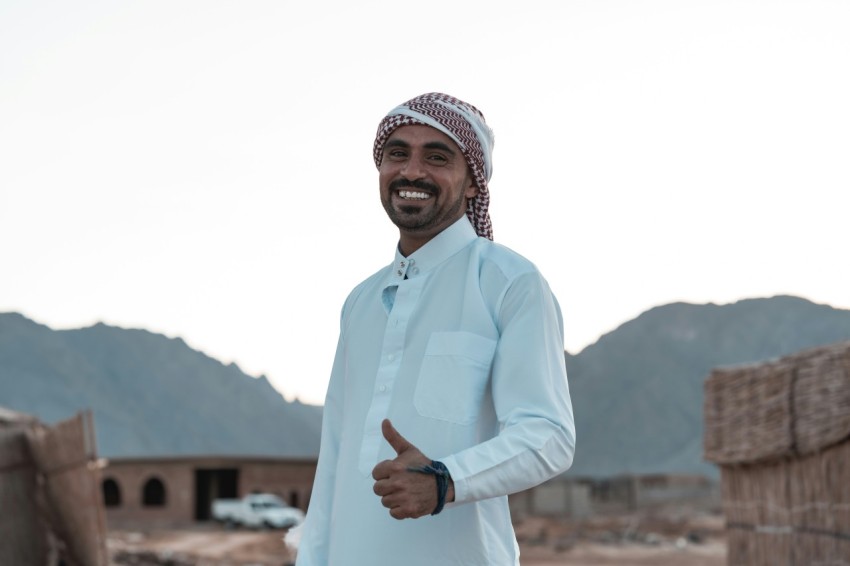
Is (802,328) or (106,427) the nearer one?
(802,328)

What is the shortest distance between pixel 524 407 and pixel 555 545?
74.0 ft

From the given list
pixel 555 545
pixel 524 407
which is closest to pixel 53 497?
pixel 524 407

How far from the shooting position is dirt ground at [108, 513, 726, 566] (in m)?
20.0

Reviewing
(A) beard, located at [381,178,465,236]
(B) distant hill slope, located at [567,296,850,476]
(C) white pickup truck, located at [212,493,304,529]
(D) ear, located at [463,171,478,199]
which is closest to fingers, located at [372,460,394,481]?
(A) beard, located at [381,178,465,236]

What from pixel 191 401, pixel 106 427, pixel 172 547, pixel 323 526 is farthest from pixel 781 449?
pixel 191 401

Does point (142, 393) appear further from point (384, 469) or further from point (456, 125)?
point (384, 469)

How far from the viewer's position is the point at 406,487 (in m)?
1.76

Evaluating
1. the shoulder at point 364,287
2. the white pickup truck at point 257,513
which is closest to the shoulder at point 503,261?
the shoulder at point 364,287

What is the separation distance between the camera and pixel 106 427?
4387 inches

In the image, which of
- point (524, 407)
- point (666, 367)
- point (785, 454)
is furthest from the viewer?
point (666, 367)

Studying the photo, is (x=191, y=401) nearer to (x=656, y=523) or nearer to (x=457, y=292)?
(x=656, y=523)

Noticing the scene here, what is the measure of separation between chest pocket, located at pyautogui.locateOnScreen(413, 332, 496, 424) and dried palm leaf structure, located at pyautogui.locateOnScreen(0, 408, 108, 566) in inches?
385

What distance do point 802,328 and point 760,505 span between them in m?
100

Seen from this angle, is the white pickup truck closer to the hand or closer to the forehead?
the forehead
